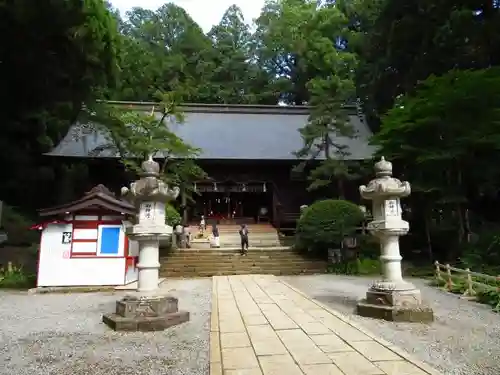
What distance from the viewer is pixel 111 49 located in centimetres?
1510

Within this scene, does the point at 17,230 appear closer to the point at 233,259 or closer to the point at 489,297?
the point at 233,259

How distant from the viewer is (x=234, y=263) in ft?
44.5

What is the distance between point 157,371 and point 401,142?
36.9 feet

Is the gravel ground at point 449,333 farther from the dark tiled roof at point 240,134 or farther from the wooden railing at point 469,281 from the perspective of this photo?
the dark tiled roof at point 240,134

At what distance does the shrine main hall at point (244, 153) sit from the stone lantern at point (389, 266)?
12955mm

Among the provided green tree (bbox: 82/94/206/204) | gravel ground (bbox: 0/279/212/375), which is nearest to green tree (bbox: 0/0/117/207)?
green tree (bbox: 82/94/206/204)

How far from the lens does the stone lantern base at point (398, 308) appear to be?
5.90 metres

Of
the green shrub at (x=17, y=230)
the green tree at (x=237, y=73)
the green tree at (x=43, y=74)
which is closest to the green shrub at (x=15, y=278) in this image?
the green shrub at (x=17, y=230)

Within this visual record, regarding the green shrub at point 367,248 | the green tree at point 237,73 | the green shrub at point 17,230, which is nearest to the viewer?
the green shrub at point 367,248

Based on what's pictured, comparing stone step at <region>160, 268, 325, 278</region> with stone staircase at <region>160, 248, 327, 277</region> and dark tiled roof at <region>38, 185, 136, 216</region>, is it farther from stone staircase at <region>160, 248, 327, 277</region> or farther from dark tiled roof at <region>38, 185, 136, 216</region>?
dark tiled roof at <region>38, 185, 136, 216</region>

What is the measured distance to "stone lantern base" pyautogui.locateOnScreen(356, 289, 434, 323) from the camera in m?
5.90

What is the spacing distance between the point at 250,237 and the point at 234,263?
4934mm

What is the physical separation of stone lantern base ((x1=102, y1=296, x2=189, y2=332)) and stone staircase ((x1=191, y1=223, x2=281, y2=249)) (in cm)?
1006

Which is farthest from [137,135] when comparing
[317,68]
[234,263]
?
[317,68]
